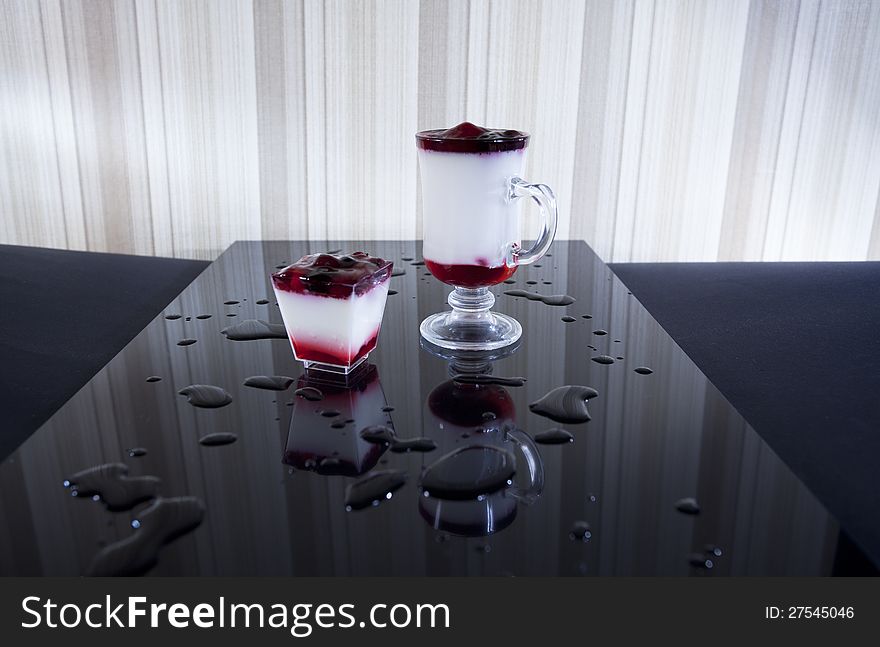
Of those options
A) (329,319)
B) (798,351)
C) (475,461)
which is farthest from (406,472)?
(798,351)

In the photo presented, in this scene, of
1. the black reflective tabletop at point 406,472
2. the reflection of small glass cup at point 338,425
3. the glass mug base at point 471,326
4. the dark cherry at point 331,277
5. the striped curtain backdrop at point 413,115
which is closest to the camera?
the black reflective tabletop at point 406,472

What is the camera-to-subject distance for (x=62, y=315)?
0.92 metres

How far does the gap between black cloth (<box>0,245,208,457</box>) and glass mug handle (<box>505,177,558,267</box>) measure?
45 centimetres

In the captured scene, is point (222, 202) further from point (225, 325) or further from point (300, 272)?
point (300, 272)

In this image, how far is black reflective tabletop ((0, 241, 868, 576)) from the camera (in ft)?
1.55

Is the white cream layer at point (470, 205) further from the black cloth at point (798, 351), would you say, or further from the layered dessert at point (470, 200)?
the black cloth at point (798, 351)

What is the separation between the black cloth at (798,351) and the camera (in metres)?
0.60

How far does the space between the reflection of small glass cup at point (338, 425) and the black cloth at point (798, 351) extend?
33 cm

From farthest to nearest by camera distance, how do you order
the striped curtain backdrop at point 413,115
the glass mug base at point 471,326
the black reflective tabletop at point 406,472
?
1. the striped curtain backdrop at point 413,115
2. the glass mug base at point 471,326
3. the black reflective tabletop at point 406,472

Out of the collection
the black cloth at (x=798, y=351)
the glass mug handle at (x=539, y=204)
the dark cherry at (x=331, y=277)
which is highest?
the glass mug handle at (x=539, y=204)

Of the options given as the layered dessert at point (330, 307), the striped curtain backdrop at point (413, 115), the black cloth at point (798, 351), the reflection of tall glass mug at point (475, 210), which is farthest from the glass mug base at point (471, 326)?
the striped curtain backdrop at point (413, 115)

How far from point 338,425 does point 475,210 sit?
0.27m

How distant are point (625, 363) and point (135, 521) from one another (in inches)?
19.1

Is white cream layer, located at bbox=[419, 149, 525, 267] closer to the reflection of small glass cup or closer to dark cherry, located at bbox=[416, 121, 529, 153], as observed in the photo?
dark cherry, located at bbox=[416, 121, 529, 153]
